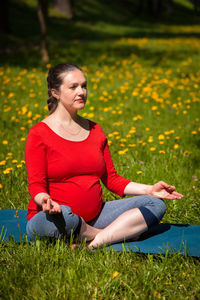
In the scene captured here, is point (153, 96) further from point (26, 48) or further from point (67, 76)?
point (26, 48)

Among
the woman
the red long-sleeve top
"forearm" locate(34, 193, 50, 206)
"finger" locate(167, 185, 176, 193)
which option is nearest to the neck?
the woman

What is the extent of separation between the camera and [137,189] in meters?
2.69

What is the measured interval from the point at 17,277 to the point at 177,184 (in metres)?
1.89

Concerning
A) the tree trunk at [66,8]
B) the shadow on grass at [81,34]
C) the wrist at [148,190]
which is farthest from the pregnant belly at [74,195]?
the tree trunk at [66,8]

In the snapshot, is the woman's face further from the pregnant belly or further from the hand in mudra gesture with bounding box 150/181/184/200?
the hand in mudra gesture with bounding box 150/181/184/200

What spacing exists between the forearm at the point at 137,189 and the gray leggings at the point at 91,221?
9cm

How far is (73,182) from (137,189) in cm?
52

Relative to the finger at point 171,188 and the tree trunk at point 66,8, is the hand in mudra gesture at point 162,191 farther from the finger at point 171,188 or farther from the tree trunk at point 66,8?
the tree trunk at point 66,8

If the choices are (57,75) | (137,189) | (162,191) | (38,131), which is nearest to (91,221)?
(137,189)

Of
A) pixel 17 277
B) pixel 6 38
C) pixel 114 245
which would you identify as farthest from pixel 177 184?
pixel 6 38

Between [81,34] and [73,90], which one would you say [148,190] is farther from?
[81,34]

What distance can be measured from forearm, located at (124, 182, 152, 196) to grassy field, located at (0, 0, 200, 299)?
46 cm

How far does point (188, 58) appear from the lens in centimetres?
1073

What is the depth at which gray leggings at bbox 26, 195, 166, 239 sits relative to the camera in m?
2.25
